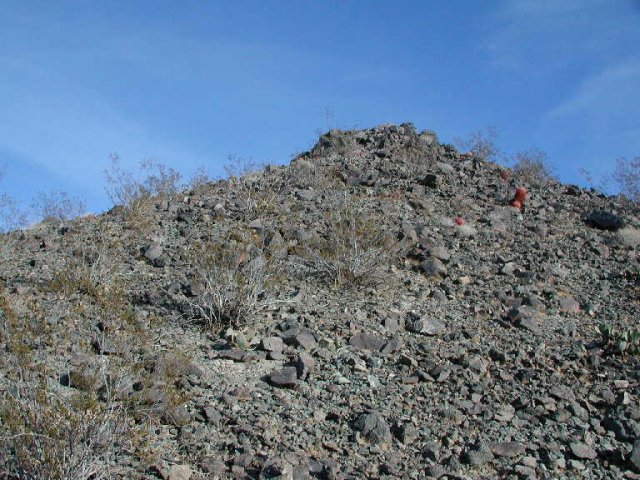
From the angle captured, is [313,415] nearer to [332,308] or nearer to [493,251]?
[332,308]

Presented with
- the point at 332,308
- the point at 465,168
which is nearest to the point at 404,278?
the point at 332,308

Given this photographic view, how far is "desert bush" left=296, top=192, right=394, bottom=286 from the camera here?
7.89 metres

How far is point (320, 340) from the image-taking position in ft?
21.3

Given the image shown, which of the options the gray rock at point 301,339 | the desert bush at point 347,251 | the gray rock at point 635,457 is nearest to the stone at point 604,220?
the desert bush at point 347,251

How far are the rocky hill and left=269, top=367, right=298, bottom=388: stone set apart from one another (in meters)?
0.02

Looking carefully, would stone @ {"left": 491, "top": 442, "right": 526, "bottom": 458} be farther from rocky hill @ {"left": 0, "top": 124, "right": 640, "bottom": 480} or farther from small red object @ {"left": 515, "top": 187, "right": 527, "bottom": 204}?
small red object @ {"left": 515, "top": 187, "right": 527, "bottom": 204}

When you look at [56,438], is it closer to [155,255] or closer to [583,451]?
[583,451]

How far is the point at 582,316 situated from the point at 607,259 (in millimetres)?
2232

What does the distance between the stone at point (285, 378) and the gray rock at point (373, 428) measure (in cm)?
68

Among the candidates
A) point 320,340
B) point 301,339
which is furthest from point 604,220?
point 301,339

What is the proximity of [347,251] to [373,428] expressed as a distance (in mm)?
3192

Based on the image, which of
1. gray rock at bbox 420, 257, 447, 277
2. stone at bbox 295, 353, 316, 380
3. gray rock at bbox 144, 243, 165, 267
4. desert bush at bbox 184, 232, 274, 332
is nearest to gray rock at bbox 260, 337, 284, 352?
stone at bbox 295, 353, 316, 380

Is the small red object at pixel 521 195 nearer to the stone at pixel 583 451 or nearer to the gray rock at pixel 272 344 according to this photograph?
the gray rock at pixel 272 344

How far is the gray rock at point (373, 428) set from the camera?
5121 mm
